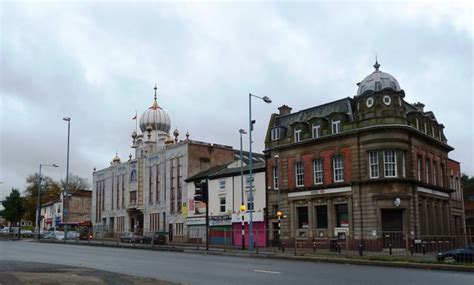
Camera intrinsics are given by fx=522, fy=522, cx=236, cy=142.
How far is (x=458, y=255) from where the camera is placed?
23.1 m

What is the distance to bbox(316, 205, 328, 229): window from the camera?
40.0 metres

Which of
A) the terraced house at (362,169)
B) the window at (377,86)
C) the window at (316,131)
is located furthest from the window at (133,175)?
the window at (377,86)

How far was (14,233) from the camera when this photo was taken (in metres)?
64.6

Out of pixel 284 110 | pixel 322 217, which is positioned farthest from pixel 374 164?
pixel 284 110

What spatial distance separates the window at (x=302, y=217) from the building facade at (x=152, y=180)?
1477 centimetres

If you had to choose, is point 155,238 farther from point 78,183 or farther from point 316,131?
point 78,183

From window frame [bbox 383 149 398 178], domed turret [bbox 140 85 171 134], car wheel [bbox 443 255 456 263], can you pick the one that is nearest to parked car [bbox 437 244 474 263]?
car wheel [bbox 443 255 456 263]

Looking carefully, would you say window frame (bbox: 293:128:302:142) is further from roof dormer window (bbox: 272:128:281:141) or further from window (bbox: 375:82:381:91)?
window (bbox: 375:82:381:91)

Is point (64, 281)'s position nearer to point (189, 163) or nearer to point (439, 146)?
point (439, 146)

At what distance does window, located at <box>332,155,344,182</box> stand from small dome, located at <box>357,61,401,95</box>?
5408mm

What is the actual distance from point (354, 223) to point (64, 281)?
2775cm

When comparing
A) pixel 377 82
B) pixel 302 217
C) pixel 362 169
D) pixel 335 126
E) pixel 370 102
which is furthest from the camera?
pixel 302 217

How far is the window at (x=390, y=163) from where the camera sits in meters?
36.7

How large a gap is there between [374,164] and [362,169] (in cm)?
93
